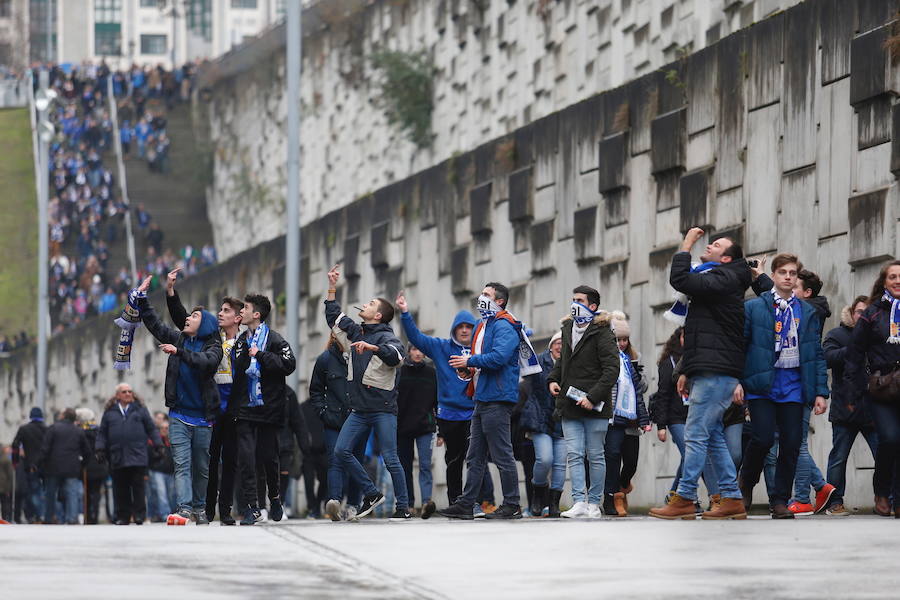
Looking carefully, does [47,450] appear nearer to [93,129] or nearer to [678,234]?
[678,234]

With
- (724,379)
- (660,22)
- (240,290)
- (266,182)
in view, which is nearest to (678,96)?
(724,379)

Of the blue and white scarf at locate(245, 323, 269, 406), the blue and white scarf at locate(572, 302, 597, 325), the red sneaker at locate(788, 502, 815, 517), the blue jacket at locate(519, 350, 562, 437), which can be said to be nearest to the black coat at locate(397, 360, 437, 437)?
the blue jacket at locate(519, 350, 562, 437)

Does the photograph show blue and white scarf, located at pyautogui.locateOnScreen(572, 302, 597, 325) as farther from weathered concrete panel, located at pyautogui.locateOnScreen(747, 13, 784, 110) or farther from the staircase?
the staircase

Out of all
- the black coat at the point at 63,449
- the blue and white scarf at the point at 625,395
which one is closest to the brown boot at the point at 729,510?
the blue and white scarf at the point at 625,395

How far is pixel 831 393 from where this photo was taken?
14.5 metres

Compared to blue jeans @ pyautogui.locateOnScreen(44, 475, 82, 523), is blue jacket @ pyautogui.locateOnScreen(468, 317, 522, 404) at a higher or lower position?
higher

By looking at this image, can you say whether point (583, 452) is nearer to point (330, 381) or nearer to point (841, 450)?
point (841, 450)

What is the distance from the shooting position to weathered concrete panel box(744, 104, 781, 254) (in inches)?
662

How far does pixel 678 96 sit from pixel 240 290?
51.7 ft

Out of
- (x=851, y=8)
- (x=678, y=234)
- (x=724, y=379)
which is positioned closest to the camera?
(x=724, y=379)

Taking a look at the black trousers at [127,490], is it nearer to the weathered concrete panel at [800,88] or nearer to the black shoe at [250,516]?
the black shoe at [250,516]

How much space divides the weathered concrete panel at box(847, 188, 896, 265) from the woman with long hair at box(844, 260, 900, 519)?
2331 millimetres

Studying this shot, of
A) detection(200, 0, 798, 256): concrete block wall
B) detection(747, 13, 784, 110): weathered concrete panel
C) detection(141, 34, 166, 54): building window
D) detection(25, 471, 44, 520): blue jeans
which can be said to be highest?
detection(141, 34, 166, 54): building window

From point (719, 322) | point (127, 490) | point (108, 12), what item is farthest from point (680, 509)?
point (108, 12)
